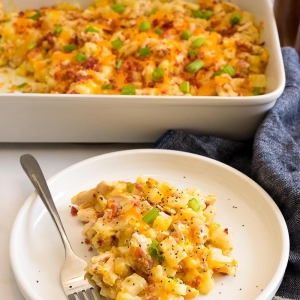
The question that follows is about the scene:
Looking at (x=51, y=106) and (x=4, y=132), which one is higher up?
(x=51, y=106)

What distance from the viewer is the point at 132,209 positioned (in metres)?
1.31

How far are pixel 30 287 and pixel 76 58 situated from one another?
0.94 meters

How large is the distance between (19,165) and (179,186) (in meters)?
0.56

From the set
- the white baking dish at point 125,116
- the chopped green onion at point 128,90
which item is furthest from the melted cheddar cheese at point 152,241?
the chopped green onion at point 128,90

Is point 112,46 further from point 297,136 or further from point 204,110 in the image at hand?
point 297,136

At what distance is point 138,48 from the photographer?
190cm

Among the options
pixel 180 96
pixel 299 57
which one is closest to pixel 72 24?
pixel 180 96

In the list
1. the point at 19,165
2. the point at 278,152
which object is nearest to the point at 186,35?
the point at 278,152

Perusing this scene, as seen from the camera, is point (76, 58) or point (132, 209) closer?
point (132, 209)

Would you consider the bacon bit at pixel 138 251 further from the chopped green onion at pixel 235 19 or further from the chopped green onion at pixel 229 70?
the chopped green onion at pixel 235 19

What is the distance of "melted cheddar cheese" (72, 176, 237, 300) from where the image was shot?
1.20 meters

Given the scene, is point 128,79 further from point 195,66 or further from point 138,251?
point 138,251

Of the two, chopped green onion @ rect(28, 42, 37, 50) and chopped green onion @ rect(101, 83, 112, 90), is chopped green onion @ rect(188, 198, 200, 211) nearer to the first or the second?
chopped green onion @ rect(101, 83, 112, 90)

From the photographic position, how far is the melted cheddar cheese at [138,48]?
1792 millimetres
